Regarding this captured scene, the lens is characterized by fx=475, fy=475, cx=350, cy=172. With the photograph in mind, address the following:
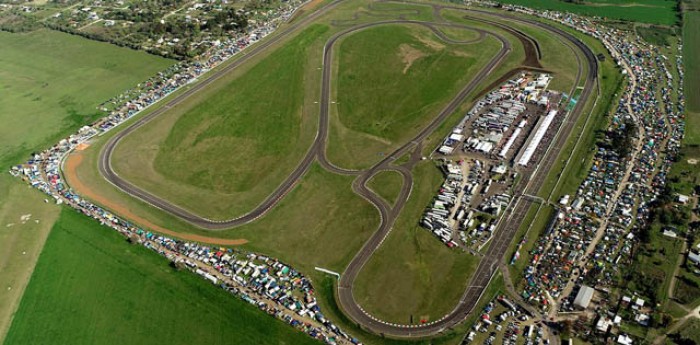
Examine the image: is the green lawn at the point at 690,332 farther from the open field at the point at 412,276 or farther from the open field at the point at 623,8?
the open field at the point at 623,8

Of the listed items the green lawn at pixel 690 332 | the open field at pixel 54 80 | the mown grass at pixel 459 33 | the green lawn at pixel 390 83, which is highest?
the mown grass at pixel 459 33

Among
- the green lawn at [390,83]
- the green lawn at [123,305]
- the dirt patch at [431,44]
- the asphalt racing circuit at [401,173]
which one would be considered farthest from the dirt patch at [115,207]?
the dirt patch at [431,44]

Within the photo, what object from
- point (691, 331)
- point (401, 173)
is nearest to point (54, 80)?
point (401, 173)

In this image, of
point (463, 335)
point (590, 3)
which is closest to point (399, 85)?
point (463, 335)

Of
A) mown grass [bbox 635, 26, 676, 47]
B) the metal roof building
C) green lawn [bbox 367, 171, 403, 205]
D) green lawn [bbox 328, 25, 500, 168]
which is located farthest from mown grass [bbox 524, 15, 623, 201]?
green lawn [bbox 328, 25, 500, 168]

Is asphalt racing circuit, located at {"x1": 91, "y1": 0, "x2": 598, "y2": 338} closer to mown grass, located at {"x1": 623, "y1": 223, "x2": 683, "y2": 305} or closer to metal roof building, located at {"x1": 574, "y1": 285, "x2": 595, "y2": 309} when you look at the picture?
metal roof building, located at {"x1": 574, "y1": 285, "x2": 595, "y2": 309}

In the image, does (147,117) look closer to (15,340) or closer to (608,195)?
(15,340)
